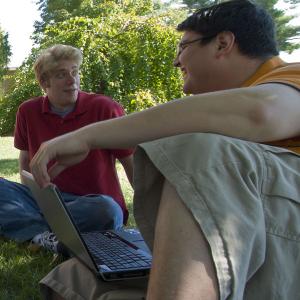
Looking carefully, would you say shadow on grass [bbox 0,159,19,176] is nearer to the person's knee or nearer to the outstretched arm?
the person's knee

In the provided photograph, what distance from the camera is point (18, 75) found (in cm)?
1175

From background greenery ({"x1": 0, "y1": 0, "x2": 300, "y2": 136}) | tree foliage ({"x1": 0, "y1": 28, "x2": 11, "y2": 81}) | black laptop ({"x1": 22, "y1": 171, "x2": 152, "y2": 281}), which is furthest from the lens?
tree foliage ({"x1": 0, "y1": 28, "x2": 11, "y2": 81})

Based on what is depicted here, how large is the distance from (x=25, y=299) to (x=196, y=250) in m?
1.37

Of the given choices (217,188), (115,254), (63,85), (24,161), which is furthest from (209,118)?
(24,161)

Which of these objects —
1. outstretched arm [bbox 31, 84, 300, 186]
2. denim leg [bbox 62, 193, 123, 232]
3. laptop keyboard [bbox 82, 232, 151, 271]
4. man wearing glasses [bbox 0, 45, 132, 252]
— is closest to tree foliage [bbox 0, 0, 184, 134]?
man wearing glasses [bbox 0, 45, 132, 252]

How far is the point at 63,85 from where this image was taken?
284 cm

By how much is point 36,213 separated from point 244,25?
1.86 metres

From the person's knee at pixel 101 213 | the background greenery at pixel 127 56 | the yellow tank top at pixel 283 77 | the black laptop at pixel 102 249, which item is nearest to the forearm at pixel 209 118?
the yellow tank top at pixel 283 77

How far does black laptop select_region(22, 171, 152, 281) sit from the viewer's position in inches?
50.2

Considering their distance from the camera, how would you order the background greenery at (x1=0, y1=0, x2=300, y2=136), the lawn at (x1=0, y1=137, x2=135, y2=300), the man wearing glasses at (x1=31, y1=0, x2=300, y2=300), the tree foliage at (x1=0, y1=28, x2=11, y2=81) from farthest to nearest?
the tree foliage at (x1=0, y1=28, x2=11, y2=81) → the background greenery at (x1=0, y1=0, x2=300, y2=136) → the lawn at (x1=0, y1=137, x2=135, y2=300) → the man wearing glasses at (x1=31, y1=0, x2=300, y2=300)

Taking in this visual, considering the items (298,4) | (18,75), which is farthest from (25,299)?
(298,4)

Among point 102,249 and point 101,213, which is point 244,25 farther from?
point 101,213

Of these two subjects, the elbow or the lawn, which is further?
the lawn

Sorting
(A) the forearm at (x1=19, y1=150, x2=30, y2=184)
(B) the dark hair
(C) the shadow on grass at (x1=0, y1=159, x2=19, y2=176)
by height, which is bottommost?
(C) the shadow on grass at (x1=0, y1=159, x2=19, y2=176)
